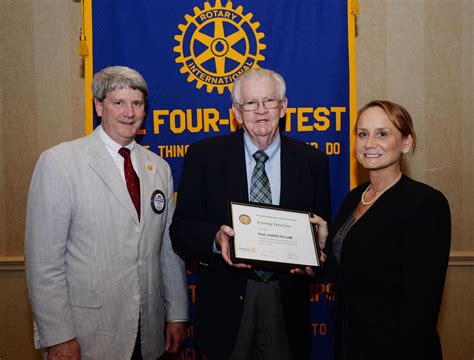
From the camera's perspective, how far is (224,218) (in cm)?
222

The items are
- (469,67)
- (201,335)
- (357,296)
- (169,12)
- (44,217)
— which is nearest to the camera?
(357,296)

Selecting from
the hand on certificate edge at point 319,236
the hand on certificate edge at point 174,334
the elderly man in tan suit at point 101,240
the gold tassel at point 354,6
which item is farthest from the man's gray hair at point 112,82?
the gold tassel at point 354,6

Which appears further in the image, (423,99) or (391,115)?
(423,99)

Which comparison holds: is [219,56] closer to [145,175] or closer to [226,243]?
[145,175]

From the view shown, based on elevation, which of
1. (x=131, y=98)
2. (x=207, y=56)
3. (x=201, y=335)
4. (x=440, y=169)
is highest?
(x=207, y=56)

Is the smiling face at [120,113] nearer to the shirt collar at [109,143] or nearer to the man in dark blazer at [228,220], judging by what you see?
the shirt collar at [109,143]

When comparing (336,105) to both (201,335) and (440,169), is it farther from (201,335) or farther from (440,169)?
(201,335)

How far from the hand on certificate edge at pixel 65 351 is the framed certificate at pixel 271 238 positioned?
909mm

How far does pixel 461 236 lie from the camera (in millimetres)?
3436

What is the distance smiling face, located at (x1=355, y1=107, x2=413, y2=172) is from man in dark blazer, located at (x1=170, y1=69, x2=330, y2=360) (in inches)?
14.6

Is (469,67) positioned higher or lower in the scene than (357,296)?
higher

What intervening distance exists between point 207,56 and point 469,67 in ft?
6.58

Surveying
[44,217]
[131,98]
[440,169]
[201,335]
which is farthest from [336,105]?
[44,217]

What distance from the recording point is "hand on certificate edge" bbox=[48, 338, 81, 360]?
2.10 metres
